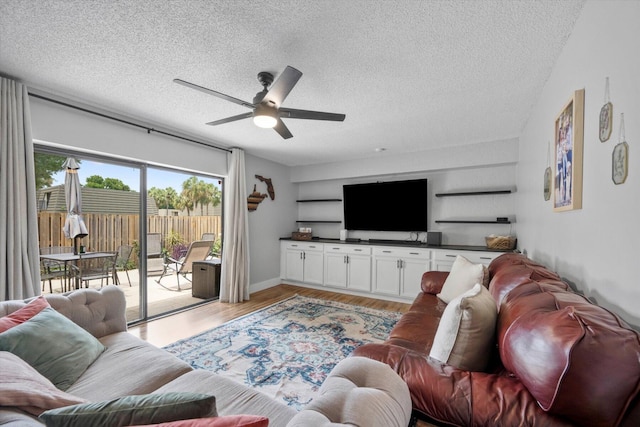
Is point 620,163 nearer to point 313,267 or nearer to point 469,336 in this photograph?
point 469,336

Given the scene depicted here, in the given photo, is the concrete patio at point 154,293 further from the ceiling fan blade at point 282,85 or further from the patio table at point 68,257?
the ceiling fan blade at point 282,85

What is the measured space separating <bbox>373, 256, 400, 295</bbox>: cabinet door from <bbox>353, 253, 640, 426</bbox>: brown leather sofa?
305 centimetres

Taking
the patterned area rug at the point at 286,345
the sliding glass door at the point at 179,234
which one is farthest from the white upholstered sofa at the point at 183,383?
the sliding glass door at the point at 179,234

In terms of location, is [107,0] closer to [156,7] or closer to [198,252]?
[156,7]

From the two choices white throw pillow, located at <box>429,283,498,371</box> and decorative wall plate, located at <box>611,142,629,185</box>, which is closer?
decorative wall plate, located at <box>611,142,629,185</box>

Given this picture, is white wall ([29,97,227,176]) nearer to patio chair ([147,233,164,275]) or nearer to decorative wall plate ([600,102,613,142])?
patio chair ([147,233,164,275])

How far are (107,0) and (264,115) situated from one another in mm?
1031

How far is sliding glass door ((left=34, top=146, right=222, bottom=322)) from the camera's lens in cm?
273

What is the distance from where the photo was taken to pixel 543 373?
29.7 inches

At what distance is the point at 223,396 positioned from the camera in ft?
4.06

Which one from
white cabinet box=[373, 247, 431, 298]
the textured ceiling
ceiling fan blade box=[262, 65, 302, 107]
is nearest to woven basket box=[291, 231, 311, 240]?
white cabinet box=[373, 247, 431, 298]

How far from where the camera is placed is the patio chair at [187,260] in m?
4.27

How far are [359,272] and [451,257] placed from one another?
4.83 ft

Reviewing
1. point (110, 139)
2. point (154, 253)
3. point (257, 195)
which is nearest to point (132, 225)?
point (154, 253)
